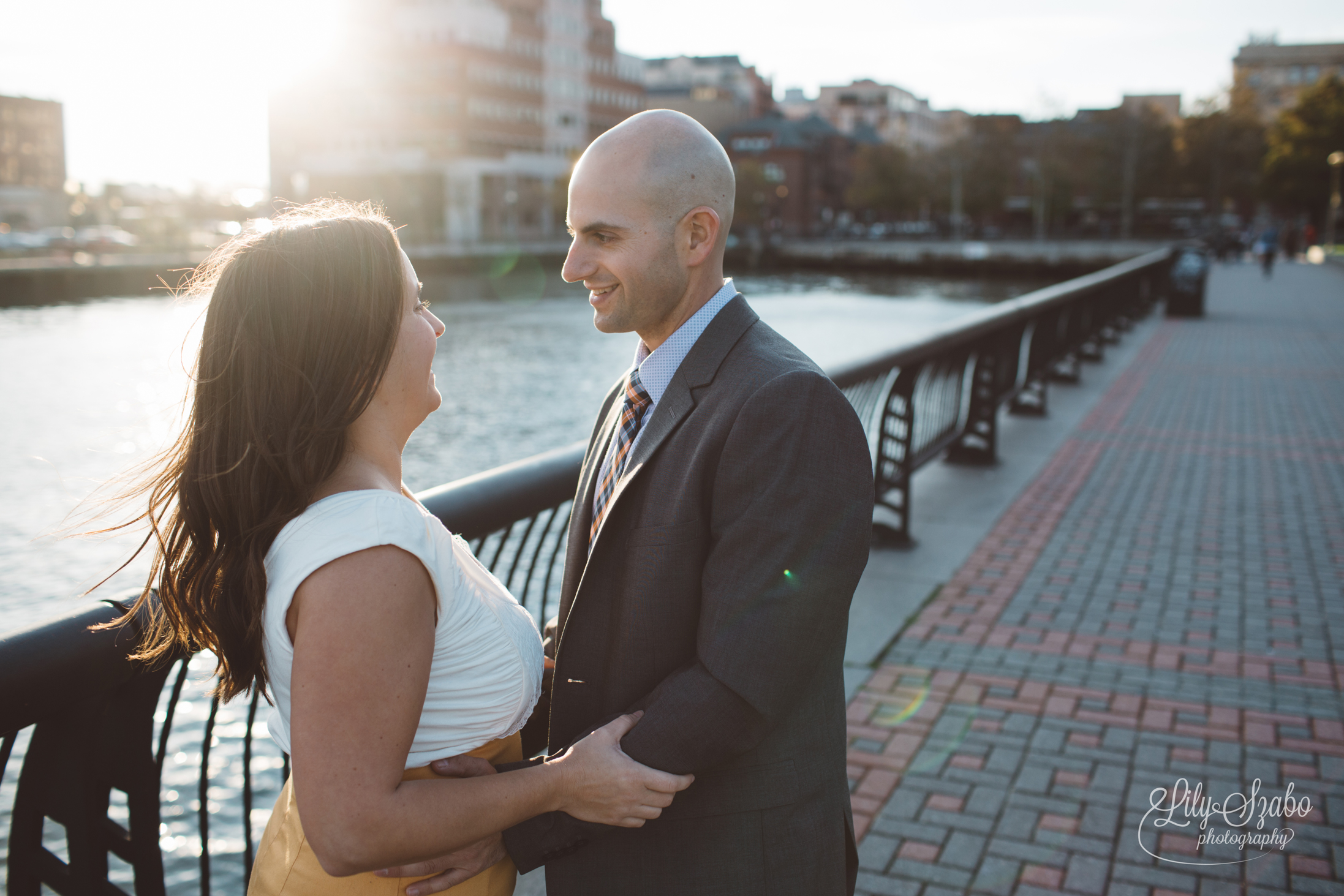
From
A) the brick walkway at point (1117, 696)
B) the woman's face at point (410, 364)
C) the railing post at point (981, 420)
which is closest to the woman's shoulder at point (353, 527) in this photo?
the woman's face at point (410, 364)

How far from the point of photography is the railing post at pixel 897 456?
19.4ft

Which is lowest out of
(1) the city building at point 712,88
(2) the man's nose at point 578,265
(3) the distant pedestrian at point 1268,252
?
(2) the man's nose at point 578,265

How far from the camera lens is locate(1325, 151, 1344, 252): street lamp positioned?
4994cm

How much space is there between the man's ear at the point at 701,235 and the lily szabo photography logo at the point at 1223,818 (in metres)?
2.36

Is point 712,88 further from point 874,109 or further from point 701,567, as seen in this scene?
point 701,567

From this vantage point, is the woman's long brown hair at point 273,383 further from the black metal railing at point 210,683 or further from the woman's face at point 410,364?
the black metal railing at point 210,683

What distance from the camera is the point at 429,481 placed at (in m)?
14.4

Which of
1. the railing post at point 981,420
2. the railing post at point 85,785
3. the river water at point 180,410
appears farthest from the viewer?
the railing post at point 981,420

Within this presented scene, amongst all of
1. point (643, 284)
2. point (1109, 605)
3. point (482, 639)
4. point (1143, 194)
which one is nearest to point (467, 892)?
point (482, 639)

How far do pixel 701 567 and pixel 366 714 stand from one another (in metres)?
0.47

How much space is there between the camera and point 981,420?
8023 mm

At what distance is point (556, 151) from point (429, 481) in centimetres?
7500

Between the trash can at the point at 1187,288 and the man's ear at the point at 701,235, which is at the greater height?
the man's ear at the point at 701,235

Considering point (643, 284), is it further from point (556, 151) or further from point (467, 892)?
point (556, 151)
